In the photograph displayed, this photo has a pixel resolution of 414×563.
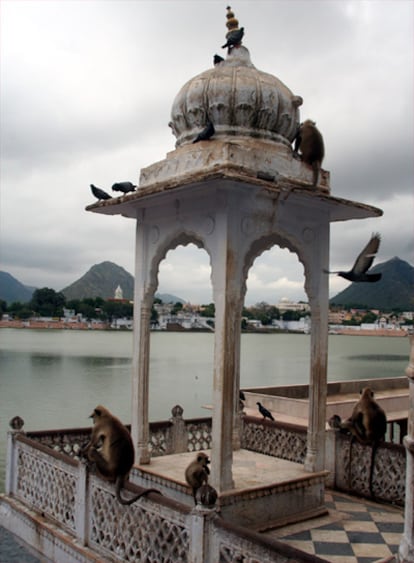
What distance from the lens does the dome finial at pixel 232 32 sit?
716 cm

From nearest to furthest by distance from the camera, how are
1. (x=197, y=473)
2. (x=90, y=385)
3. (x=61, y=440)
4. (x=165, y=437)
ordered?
(x=197, y=473), (x=61, y=440), (x=165, y=437), (x=90, y=385)

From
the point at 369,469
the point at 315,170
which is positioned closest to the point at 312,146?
the point at 315,170

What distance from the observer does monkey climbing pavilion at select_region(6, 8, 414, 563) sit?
6059 millimetres

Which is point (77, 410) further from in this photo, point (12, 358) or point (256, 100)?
point (12, 358)

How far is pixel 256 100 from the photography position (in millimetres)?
6750

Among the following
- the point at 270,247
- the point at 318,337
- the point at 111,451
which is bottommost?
the point at 111,451

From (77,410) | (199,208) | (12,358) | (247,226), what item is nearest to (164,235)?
(199,208)

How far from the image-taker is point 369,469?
7316 mm

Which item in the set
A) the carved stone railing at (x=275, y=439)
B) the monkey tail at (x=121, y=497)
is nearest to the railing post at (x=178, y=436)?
the carved stone railing at (x=275, y=439)

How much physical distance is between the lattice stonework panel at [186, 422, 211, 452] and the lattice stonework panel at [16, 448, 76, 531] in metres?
2.41

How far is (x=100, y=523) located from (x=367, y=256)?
358 cm

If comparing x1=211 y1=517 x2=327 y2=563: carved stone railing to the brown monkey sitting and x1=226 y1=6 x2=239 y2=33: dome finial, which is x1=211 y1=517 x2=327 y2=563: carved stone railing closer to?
the brown monkey sitting

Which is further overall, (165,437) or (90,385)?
(90,385)

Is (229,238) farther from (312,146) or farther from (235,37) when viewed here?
(235,37)
